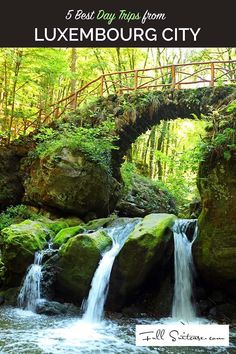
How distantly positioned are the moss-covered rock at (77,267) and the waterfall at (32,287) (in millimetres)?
489

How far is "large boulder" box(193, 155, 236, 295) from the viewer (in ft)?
25.0

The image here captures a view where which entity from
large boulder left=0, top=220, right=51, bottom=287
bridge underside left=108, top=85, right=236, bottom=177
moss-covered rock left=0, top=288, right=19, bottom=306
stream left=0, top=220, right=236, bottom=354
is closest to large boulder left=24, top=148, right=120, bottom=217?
bridge underside left=108, top=85, right=236, bottom=177

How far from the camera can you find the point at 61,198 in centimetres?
1236

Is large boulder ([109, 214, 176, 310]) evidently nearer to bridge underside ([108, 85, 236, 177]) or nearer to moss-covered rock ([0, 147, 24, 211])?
bridge underside ([108, 85, 236, 177])

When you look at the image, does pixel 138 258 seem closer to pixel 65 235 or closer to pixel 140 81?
pixel 65 235

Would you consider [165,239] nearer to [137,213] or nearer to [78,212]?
[78,212]

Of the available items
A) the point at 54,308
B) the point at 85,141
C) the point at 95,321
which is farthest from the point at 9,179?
the point at 95,321

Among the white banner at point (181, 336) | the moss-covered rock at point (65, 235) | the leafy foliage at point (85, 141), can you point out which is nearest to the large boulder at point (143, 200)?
the leafy foliage at point (85, 141)

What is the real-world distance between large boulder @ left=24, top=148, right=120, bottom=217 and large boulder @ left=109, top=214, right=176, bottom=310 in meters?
4.35

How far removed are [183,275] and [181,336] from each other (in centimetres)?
230

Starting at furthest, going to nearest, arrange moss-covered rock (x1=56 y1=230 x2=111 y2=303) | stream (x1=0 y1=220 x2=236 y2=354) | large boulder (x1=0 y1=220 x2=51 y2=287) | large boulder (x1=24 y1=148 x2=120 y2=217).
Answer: large boulder (x1=24 y1=148 x2=120 y2=217) → large boulder (x1=0 y1=220 x2=51 y2=287) → moss-covered rock (x1=56 y1=230 x2=111 y2=303) → stream (x1=0 y1=220 x2=236 y2=354)

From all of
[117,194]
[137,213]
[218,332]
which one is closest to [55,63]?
[117,194]

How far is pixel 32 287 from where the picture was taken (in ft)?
29.1

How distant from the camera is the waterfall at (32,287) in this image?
8656mm
